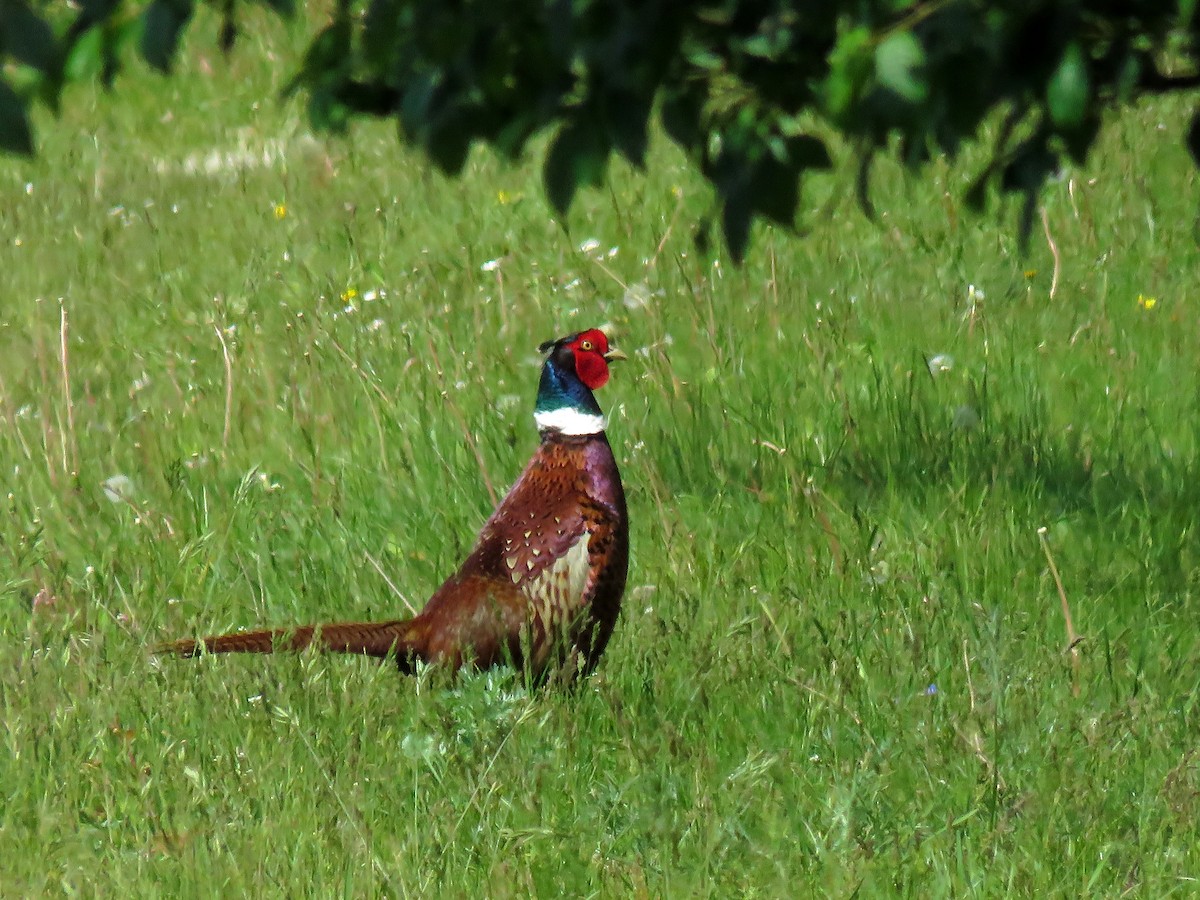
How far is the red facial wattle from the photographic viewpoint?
4.41 metres

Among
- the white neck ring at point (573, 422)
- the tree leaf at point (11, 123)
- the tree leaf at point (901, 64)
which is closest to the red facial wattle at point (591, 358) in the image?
the white neck ring at point (573, 422)

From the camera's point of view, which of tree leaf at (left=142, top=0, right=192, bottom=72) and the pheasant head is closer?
tree leaf at (left=142, top=0, right=192, bottom=72)

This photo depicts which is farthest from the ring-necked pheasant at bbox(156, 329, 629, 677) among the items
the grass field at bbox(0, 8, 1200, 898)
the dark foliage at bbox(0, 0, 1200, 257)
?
the dark foliage at bbox(0, 0, 1200, 257)

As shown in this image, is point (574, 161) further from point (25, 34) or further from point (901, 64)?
point (25, 34)


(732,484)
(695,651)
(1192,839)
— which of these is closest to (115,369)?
(732,484)

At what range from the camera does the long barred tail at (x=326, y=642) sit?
13.1ft

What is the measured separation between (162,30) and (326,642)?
2.26 meters

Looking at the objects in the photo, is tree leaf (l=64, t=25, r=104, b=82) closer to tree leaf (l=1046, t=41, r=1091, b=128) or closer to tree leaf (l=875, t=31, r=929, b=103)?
tree leaf (l=875, t=31, r=929, b=103)

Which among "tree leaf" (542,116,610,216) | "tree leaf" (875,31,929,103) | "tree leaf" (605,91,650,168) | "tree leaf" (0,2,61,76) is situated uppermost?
"tree leaf" (0,2,61,76)

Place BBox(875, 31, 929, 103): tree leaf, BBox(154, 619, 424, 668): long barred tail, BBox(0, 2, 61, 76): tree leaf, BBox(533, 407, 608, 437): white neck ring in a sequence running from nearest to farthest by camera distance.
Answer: BBox(0, 2, 61, 76): tree leaf < BBox(875, 31, 929, 103): tree leaf < BBox(154, 619, 424, 668): long barred tail < BBox(533, 407, 608, 437): white neck ring

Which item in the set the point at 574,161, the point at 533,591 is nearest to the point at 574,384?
the point at 533,591

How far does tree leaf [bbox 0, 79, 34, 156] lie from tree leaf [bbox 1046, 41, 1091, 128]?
1.16 m

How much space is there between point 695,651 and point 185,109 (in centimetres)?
826

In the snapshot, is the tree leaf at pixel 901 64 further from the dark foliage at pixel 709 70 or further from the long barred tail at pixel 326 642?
the long barred tail at pixel 326 642
